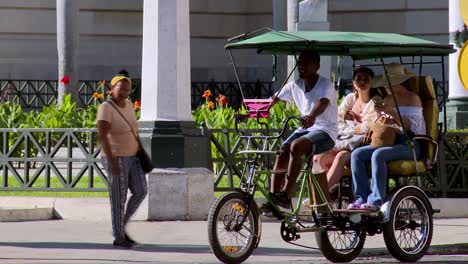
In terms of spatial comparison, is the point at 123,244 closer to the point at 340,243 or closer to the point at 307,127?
the point at 340,243

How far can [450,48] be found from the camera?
13805 millimetres

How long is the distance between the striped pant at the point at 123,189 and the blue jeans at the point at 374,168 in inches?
84.0

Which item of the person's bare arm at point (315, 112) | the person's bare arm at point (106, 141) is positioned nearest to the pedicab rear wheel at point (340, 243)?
the person's bare arm at point (315, 112)

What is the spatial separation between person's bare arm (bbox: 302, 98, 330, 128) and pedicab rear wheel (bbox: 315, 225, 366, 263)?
→ 102 centimetres

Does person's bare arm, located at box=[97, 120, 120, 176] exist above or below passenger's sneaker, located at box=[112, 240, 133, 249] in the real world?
above

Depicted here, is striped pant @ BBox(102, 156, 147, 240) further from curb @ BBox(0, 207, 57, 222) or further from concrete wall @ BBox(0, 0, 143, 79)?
concrete wall @ BBox(0, 0, 143, 79)

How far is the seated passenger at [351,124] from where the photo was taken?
1329cm

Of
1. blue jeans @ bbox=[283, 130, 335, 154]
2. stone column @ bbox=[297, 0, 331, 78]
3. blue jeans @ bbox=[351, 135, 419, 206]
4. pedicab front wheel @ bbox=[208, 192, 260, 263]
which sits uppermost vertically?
stone column @ bbox=[297, 0, 331, 78]

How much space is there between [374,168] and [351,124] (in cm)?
104

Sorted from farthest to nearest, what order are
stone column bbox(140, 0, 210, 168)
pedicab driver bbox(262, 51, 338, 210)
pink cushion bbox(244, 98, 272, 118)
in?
stone column bbox(140, 0, 210, 168) → pink cushion bbox(244, 98, 272, 118) → pedicab driver bbox(262, 51, 338, 210)

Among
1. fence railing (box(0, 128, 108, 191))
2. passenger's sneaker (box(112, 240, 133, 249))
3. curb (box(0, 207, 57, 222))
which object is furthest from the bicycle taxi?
fence railing (box(0, 128, 108, 191))

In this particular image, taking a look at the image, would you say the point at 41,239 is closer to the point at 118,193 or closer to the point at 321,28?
the point at 118,193

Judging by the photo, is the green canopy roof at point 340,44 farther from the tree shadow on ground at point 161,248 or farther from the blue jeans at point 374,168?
the tree shadow on ground at point 161,248

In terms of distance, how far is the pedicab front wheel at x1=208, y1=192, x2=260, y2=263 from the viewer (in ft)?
39.3
